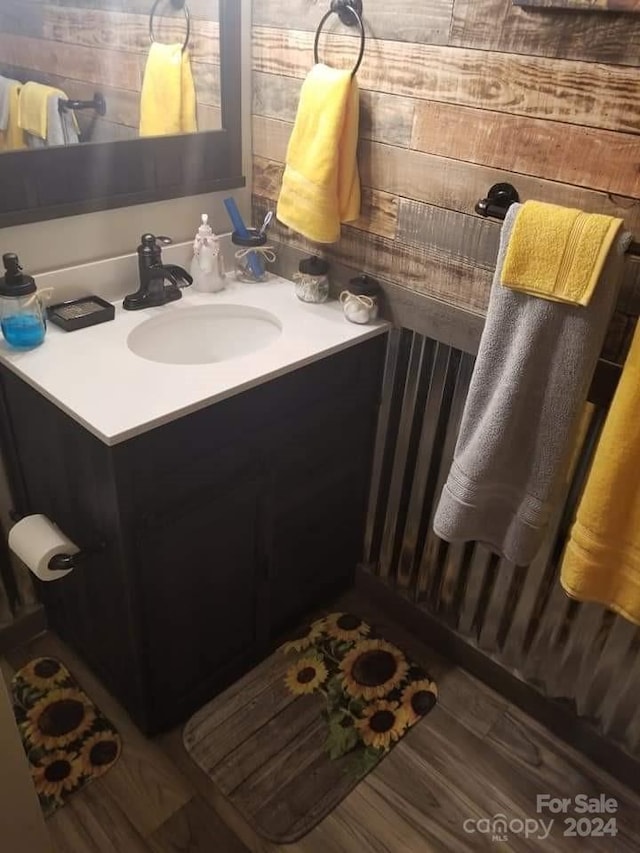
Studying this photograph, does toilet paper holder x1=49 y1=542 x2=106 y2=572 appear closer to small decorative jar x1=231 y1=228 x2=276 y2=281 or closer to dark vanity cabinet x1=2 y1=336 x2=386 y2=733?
dark vanity cabinet x1=2 y1=336 x2=386 y2=733

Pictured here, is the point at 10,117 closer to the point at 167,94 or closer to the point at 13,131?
the point at 13,131

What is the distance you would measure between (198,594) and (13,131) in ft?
3.26

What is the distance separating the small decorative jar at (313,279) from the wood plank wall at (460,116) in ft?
0.19

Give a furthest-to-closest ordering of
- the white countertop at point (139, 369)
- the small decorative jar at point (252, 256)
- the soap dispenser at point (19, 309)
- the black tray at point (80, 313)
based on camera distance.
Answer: the small decorative jar at point (252, 256) < the black tray at point (80, 313) < the soap dispenser at point (19, 309) < the white countertop at point (139, 369)

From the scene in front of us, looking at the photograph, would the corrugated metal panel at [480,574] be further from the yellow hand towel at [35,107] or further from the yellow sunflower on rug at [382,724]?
the yellow hand towel at [35,107]

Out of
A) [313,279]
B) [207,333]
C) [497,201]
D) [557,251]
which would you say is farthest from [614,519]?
[207,333]

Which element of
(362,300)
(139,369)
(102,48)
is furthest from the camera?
(362,300)

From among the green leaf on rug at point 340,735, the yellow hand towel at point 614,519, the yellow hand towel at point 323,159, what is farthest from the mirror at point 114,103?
the green leaf on rug at point 340,735

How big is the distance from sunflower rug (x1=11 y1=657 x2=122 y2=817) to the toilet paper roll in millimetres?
452

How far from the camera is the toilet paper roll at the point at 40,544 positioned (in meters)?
1.33

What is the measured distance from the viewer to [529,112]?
1.17m

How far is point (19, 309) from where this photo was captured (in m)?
1.30

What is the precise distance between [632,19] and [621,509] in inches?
30.1

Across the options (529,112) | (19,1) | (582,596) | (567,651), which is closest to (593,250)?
(529,112)
